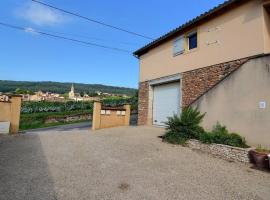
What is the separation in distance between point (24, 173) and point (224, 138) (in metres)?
6.07

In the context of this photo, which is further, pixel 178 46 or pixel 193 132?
pixel 178 46

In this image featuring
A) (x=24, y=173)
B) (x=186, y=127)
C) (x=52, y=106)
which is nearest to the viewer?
(x=24, y=173)

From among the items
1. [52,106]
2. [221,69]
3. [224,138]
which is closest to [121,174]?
[224,138]

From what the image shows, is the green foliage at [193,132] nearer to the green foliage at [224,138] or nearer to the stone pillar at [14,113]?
the green foliage at [224,138]

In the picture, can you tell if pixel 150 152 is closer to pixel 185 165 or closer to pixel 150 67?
pixel 185 165

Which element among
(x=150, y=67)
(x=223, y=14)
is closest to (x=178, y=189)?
(x=223, y=14)

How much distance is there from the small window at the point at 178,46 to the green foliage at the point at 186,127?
A: 3901 millimetres

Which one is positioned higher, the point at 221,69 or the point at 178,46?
the point at 178,46

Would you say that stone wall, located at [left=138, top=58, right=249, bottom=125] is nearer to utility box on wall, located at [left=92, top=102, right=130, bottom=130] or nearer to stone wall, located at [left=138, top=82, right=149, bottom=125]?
stone wall, located at [left=138, top=82, right=149, bottom=125]

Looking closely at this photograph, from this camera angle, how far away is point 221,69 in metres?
9.72

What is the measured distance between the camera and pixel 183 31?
12055 mm

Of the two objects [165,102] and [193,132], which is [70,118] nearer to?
[165,102]

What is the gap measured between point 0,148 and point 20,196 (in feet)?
15.8

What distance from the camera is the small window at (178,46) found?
12.1 m
